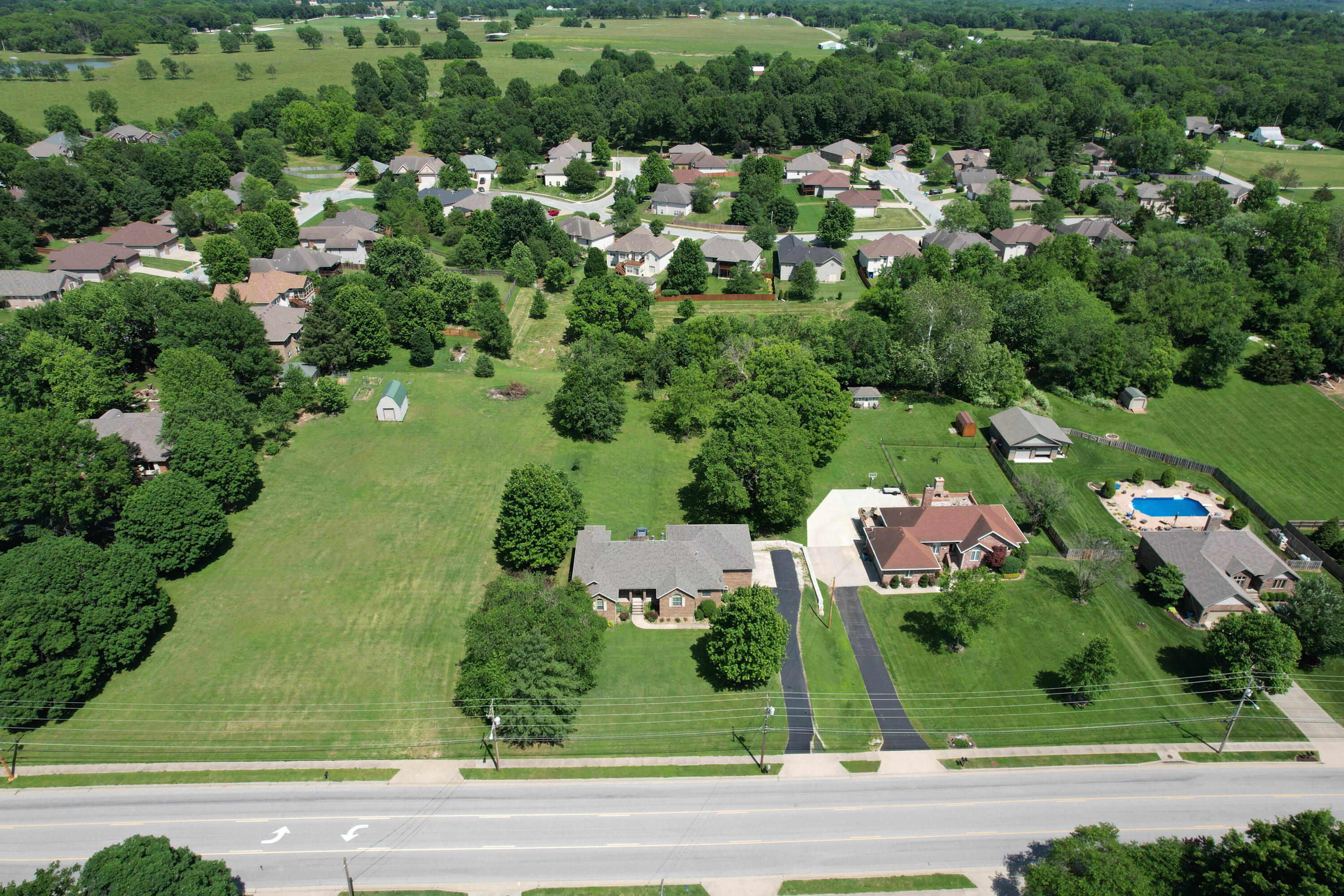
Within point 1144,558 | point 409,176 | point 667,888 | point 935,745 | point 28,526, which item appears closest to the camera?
point 667,888

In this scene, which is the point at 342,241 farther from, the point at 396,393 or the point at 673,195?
the point at 673,195

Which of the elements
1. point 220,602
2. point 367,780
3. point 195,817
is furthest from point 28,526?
point 367,780

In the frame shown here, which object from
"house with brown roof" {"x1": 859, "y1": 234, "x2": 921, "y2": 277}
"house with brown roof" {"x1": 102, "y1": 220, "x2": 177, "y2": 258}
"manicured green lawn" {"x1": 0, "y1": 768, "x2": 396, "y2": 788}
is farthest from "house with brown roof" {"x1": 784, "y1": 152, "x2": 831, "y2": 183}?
"manicured green lawn" {"x1": 0, "y1": 768, "x2": 396, "y2": 788}

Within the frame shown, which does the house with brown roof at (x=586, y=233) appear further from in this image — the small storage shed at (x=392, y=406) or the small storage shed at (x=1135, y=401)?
the small storage shed at (x=1135, y=401)

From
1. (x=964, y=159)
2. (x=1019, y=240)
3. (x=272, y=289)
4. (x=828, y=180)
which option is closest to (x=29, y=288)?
(x=272, y=289)

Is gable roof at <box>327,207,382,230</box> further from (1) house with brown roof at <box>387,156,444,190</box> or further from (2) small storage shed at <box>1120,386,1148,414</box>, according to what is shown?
(2) small storage shed at <box>1120,386,1148,414</box>

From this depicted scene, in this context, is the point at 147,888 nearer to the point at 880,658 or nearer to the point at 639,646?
the point at 639,646
